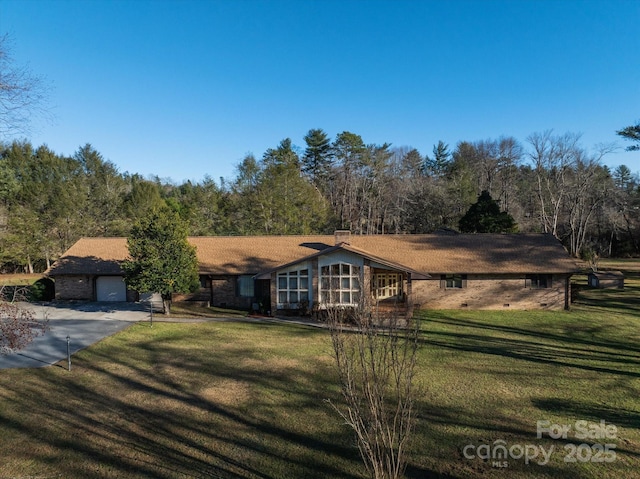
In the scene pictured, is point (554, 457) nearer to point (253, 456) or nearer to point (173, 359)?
point (253, 456)

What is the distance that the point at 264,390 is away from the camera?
10.1 meters

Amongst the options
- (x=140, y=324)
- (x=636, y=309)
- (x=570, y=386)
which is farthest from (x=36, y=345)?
(x=636, y=309)

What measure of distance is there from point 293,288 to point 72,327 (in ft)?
33.4

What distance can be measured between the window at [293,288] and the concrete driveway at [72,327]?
22.3 feet

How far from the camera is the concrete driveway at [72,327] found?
1279cm

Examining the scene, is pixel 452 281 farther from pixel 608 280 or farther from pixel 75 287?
pixel 75 287

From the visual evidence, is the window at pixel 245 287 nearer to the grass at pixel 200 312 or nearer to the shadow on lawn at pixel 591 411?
the grass at pixel 200 312

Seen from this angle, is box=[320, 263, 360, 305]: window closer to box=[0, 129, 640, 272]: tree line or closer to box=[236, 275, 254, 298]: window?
box=[236, 275, 254, 298]: window

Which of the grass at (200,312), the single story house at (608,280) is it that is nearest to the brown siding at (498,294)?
the grass at (200,312)

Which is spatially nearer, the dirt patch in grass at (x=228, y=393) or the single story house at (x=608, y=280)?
the dirt patch in grass at (x=228, y=393)

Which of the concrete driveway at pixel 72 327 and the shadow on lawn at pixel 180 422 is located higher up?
the concrete driveway at pixel 72 327

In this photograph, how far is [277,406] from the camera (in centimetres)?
918

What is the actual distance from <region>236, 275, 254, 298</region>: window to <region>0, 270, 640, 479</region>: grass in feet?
22.8

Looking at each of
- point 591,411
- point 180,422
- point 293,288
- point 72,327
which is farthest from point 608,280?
point 72,327
